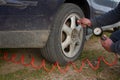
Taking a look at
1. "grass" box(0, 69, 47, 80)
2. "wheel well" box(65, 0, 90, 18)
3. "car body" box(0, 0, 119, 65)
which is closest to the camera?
"car body" box(0, 0, 119, 65)

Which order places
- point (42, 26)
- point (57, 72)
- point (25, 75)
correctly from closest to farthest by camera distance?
1. point (42, 26)
2. point (25, 75)
3. point (57, 72)

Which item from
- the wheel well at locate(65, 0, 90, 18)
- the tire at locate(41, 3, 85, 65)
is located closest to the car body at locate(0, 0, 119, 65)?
the tire at locate(41, 3, 85, 65)

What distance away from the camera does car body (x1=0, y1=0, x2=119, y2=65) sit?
3197 millimetres

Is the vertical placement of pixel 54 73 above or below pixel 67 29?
below

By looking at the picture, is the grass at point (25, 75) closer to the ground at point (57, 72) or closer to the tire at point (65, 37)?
the ground at point (57, 72)

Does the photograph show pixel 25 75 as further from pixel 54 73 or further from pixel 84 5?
pixel 84 5

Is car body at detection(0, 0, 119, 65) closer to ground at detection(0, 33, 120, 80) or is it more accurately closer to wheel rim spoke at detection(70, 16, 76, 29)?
wheel rim spoke at detection(70, 16, 76, 29)

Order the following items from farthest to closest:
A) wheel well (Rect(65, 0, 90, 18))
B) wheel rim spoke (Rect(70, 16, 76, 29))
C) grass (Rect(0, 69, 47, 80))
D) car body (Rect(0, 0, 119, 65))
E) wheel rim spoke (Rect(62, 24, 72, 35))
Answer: wheel well (Rect(65, 0, 90, 18)), wheel rim spoke (Rect(70, 16, 76, 29)), wheel rim spoke (Rect(62, 24, 72, 35)), grass (Rect(0, 69, 47, 80)), car body (Rect(0, 0, 119, 65))

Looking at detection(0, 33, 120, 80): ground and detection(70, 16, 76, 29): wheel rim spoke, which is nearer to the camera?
detection(0, 33, 120, 80): ground

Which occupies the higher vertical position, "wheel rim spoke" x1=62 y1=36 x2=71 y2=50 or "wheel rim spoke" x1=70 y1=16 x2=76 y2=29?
"wheel rim spoke" x1=70 y1=16 x2=76 y2=29

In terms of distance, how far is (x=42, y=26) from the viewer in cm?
336

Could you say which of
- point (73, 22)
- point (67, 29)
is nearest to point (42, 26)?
point (67, 29)

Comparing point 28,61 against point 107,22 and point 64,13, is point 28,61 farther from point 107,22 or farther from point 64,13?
point 107,22

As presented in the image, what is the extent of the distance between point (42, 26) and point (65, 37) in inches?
22.3
